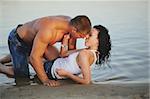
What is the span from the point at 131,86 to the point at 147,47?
9.2 inches

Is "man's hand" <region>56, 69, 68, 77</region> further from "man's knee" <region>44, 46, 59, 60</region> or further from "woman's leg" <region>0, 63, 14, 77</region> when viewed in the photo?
"woman's leg" <region>0, 63, 14, 77</region>

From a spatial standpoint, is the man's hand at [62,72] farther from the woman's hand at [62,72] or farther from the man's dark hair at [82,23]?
the man's dark hair at [82,23]

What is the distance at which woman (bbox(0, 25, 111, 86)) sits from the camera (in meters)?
2.00

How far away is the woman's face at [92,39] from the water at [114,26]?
0.16 feet

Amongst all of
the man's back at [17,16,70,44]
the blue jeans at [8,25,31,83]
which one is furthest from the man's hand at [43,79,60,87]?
the man's back at [17,16,70,44]

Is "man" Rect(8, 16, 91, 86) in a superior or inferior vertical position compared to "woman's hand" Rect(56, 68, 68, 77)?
superior

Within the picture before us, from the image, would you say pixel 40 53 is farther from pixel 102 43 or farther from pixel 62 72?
pixel 102 43

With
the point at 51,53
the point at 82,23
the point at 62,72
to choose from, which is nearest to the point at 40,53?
the point at 51,53

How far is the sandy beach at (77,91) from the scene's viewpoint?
1933mm

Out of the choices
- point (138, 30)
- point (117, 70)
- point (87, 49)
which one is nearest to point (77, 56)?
point (87, 49)

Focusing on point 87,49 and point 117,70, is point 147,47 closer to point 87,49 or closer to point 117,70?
point 117,70

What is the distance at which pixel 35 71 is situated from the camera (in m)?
2.01

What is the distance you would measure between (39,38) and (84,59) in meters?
0.27

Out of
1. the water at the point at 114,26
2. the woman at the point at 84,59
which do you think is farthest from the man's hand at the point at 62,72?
the water at the point at 114,26
